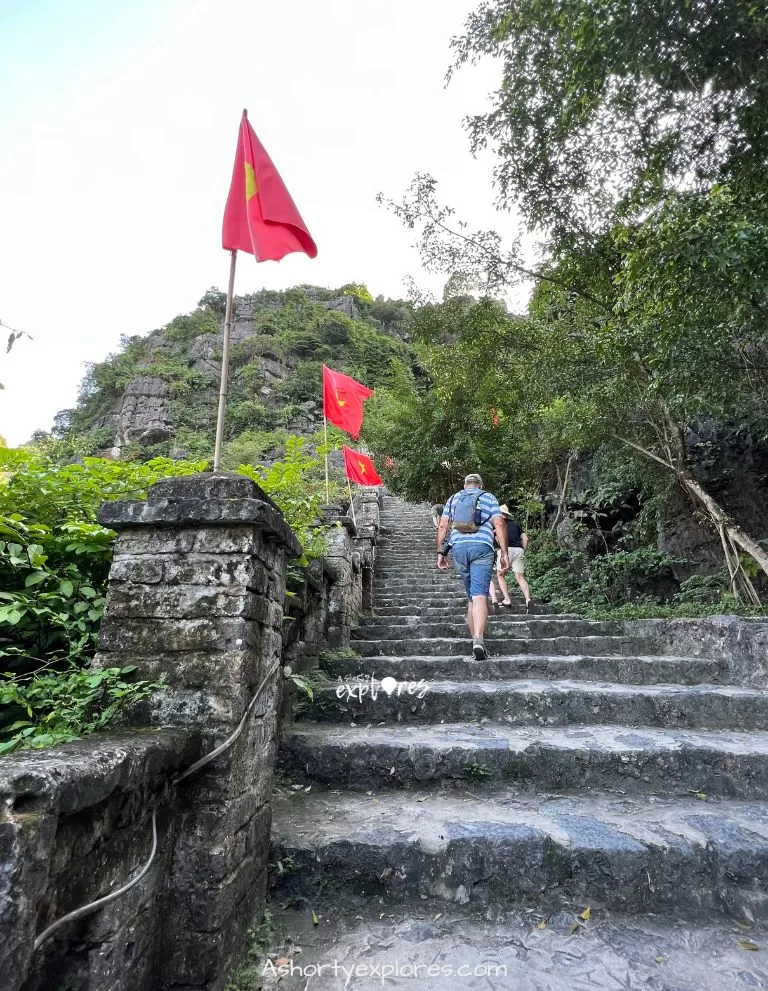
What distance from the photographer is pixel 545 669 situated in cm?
387

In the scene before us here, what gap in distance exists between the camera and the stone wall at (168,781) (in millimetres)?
1042

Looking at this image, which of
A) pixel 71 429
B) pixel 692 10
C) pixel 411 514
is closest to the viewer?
pixel 692 10

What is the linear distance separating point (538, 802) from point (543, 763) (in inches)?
8.5

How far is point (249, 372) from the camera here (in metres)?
27.8

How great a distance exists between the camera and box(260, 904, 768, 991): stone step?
159 cm

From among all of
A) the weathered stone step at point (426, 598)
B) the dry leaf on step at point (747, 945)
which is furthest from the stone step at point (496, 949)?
the weathered stone step at point (426, 598)

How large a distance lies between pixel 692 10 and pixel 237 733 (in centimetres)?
624

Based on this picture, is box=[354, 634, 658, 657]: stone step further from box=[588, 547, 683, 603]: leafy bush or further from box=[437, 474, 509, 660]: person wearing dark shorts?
box=[588, 547, 683, 603]: leafy bush

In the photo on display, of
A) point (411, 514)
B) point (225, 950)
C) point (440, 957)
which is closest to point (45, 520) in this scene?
point (225, 950)

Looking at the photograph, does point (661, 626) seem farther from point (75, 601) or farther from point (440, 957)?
point (75, 601)

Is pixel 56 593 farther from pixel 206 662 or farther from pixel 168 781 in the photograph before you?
pixel 168 781

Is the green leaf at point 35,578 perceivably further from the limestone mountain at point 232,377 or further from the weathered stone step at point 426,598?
the limestone mountain at point 232,377

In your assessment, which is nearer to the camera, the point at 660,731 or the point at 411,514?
the point at 660,731

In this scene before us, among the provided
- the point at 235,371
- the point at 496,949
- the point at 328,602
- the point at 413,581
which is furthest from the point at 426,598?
the point at 235,371
